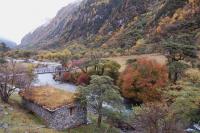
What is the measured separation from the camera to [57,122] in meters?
46.1

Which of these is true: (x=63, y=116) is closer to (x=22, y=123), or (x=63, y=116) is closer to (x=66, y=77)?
(x=22, y=123)

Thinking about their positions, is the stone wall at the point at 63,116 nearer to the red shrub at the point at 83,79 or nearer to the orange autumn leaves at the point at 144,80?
the orange autumn leaves at the point at 144,80

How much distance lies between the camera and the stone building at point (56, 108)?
46.1 m

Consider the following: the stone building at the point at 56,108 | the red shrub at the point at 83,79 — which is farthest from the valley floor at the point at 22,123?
the red shrub at the point at 83,79

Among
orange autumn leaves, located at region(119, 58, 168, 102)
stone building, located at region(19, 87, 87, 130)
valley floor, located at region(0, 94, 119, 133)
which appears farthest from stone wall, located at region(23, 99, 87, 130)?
orange autumn leaves, located at region(119, 58, 168, 102)

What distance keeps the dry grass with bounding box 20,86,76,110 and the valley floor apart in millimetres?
2241

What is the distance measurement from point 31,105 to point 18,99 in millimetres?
6974

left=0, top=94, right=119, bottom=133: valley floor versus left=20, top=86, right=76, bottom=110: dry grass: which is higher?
left=20, top=86, right=76, bottom=110: dry grass

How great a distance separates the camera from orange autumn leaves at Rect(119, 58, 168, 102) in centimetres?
6538

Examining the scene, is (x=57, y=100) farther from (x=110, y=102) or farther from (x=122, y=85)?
(x=122, y=85)

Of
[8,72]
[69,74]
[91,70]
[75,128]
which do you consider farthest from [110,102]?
[69,74]

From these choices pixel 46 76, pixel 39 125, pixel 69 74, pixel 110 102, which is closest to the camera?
pixel 39 125

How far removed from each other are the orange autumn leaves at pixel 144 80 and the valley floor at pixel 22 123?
16.0 meters

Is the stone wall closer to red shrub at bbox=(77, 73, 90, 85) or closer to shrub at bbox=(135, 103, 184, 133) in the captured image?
shrub at bbox=(135, 103, 184, 133)
